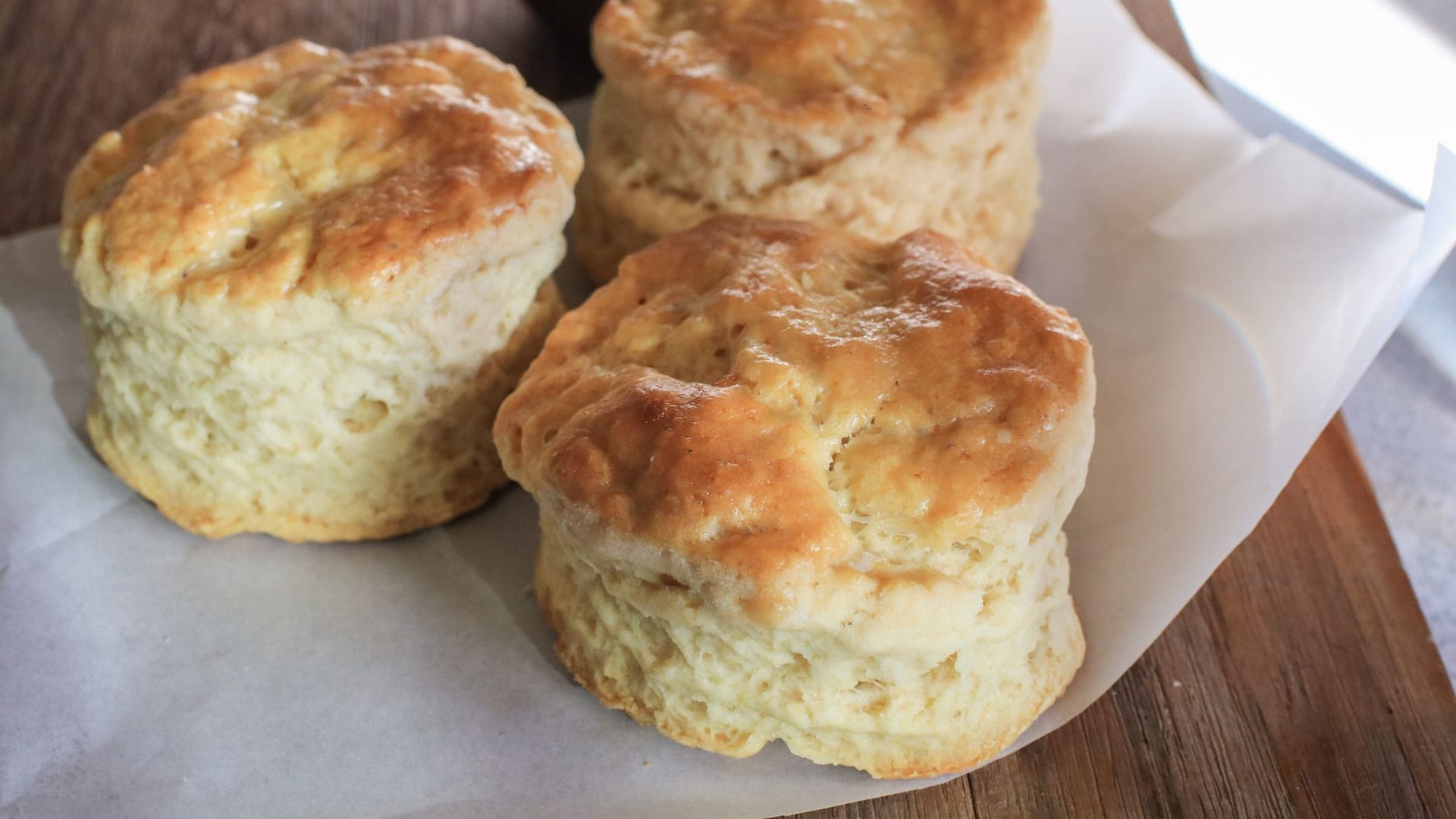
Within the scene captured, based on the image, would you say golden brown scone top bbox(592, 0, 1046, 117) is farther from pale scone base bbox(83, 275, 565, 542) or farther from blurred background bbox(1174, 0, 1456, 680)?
blurred background bbox(1174, 0, 1456, 680)

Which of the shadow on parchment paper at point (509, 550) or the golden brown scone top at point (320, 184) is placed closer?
the golden brown scone top at point (320, 184)

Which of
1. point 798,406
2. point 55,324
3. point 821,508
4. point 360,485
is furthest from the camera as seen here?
point 55,324

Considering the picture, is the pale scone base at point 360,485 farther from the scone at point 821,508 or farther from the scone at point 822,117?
the scone at point 822,117

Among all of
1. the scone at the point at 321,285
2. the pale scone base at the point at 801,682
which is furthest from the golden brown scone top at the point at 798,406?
the scone at the point at 321,285

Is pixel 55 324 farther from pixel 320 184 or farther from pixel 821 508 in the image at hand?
pixel 821 508

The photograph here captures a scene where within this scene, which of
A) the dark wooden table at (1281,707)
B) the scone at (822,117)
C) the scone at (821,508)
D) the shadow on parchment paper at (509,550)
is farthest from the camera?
the scone at (822,117)

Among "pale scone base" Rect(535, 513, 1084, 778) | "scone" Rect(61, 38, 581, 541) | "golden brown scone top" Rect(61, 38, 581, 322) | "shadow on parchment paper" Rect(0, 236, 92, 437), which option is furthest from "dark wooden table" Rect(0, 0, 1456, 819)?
"shadow on parchment paper" Rect(0, 236, 92, 437)

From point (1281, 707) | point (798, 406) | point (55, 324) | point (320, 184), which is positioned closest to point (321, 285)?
point (320, 184)
